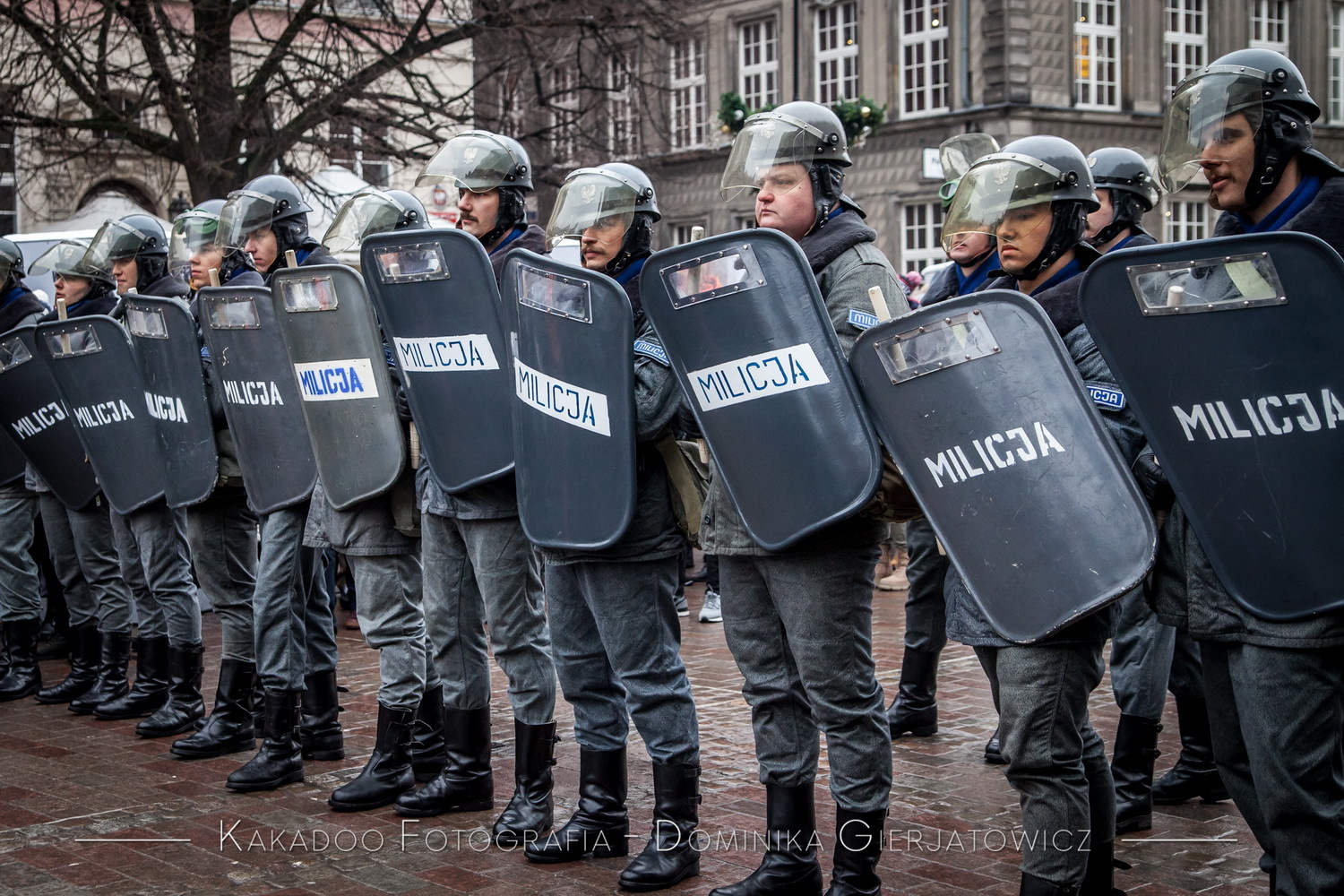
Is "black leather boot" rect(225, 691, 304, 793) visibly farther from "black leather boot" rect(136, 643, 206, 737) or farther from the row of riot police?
"black leather boot" rect(136, 643, 206, 737)

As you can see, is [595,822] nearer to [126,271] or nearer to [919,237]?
[126,271]

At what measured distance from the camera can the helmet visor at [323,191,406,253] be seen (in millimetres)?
5465

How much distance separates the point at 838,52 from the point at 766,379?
2702 cm

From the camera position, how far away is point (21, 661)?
7137 millimetres

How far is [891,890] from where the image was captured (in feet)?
13.0

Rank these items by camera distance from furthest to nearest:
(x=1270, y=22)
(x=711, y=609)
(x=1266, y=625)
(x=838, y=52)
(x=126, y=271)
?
(x=838, y=52), (x=1270, y=22), (x=711, y=609), (x=126, y=271), (x=1266, y=625)

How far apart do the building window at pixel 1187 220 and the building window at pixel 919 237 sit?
391 centimetres

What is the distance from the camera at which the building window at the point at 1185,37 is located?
91.2ft

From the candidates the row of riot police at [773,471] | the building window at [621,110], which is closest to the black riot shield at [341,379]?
the row of riot police at [773,471]

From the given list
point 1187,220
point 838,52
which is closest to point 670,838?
point 1187,220

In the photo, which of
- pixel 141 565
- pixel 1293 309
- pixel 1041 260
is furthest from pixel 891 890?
pixel 141 565

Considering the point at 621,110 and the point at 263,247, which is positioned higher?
the point at 621,110

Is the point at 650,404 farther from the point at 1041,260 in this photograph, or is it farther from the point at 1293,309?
the point at 1293,309

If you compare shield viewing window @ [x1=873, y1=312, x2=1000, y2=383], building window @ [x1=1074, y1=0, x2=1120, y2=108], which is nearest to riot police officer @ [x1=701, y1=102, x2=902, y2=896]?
shield viewing window @ [x1=873, y1=312, x2=1000, y2=383]
